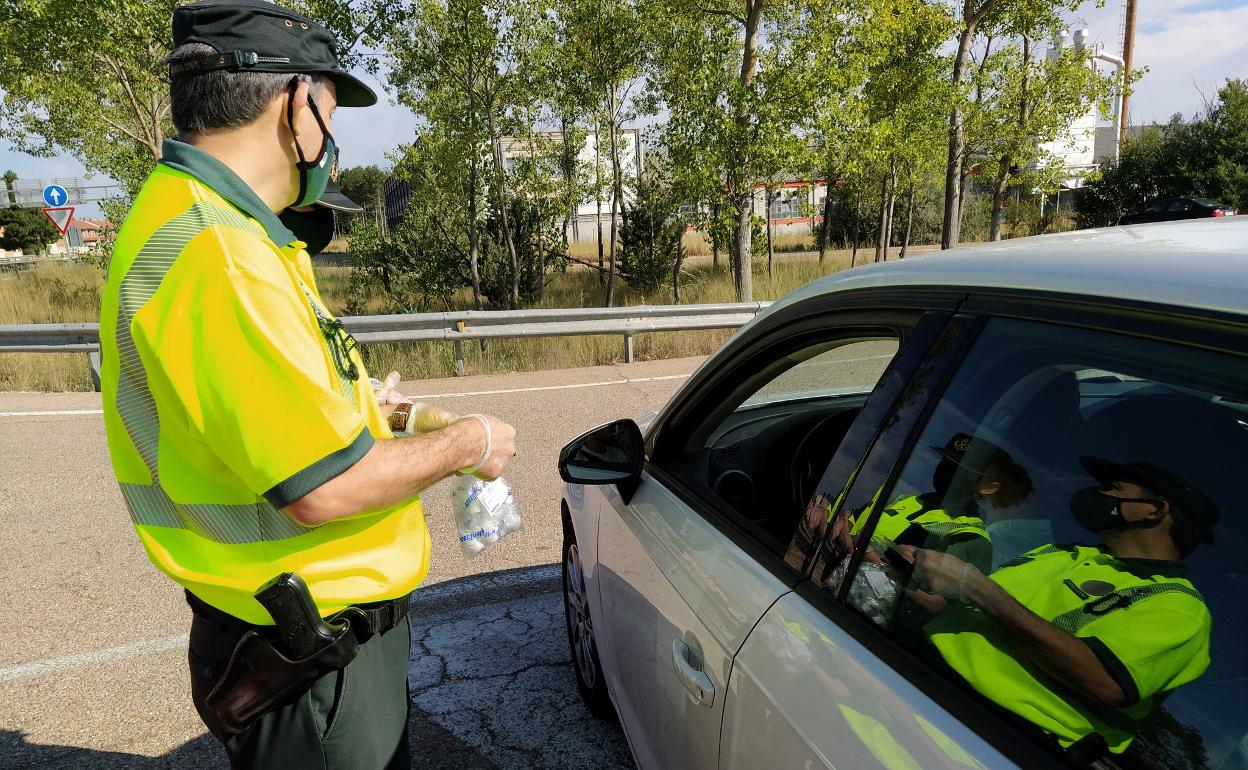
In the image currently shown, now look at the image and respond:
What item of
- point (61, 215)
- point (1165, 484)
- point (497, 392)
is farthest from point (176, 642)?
point (61, 215)

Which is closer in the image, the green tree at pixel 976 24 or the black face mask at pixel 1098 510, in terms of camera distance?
the black face mask at pixel 1098 510

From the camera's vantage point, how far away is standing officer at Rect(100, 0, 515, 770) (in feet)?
4.40

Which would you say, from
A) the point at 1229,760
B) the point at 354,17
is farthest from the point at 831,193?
the point at 1229,760

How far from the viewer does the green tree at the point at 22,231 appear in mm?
57156

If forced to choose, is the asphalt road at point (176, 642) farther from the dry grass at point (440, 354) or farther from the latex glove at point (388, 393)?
the dry grass at point (440, 354)

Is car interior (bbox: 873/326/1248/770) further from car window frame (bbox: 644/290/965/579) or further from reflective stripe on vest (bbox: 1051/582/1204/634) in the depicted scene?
car window frame (bbox: 644/290/965/579)

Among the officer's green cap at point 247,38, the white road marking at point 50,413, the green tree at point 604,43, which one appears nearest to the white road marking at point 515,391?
the white road marking at point 50,413

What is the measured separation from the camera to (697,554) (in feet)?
6.17

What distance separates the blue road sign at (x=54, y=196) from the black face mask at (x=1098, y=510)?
23924mm

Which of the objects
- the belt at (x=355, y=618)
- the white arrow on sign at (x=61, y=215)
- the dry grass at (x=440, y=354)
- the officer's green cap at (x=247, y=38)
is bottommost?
the dry grass at (x=440, y=354)

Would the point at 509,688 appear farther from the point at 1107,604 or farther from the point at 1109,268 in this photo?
the point at 1109,268

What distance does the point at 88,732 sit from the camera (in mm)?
3100

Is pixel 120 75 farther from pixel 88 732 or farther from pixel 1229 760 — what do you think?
pixel 1229 760

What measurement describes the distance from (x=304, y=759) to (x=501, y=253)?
73.6 feet
